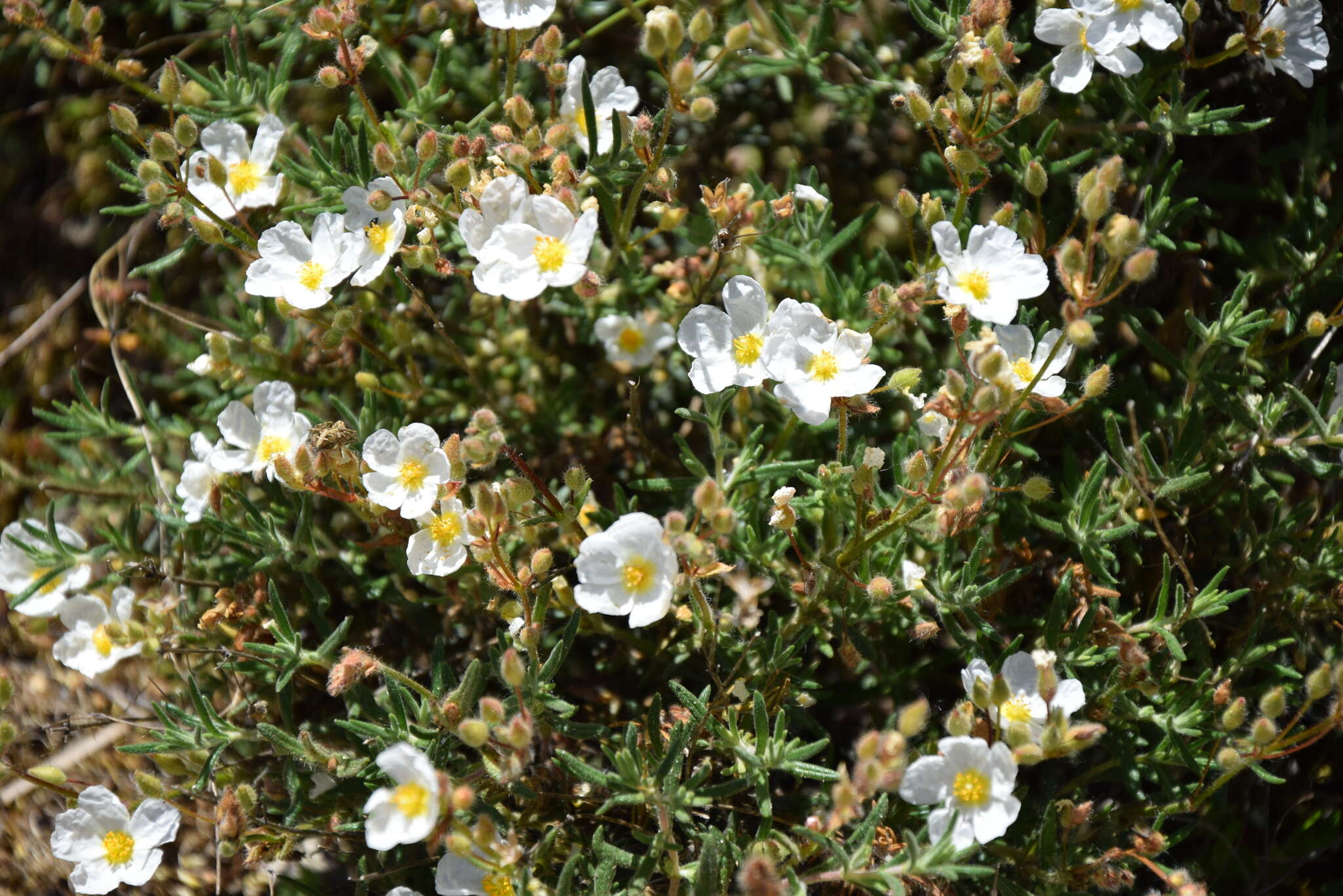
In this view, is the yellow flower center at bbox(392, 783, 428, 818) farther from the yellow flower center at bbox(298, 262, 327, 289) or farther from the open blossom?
the open blossom

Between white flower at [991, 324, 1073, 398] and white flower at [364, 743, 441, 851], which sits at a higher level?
white flower at [991, 324, 1073, 398]

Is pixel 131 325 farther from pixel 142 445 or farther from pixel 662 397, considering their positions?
pixel 662 397

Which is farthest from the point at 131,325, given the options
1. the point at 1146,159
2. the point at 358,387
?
the point at 1146,159

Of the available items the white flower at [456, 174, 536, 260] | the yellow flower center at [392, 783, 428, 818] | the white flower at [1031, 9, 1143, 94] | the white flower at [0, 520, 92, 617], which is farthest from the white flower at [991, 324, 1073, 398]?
the white flower at [0, 520, 92, 617]

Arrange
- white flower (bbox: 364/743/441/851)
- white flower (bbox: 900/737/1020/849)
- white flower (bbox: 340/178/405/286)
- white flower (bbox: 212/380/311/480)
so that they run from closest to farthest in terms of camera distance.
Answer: white flower (bbox: 364/743/441/851) < white flower (bbox: 900/737/1020/849) < white flower (bbox: 340/178/405/286) < white flower (bbox: 212/380/311/480)

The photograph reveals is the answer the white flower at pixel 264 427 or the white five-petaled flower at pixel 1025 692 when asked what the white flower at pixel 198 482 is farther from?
the white five-petaled flower at pixel 1025 692

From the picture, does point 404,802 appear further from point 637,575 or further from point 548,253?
point 548,253

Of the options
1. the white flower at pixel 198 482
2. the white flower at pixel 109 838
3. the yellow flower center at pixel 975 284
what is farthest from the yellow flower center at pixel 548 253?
the white flower at pixel 109 838
